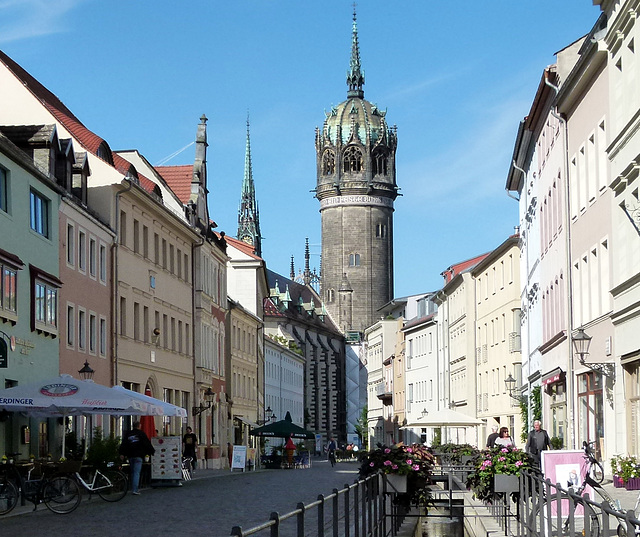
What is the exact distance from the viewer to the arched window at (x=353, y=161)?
543ft

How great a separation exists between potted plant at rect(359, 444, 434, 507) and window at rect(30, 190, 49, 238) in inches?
624

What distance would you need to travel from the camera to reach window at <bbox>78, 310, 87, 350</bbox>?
3791 cm

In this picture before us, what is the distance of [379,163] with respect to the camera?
16638 centimetres

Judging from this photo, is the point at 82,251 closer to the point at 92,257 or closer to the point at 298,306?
the point at 92,257

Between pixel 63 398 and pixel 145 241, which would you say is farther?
pixel 145 241

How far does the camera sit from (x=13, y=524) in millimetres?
20359

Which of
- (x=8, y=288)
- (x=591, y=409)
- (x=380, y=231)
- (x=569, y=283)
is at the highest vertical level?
(x=380, y=231)

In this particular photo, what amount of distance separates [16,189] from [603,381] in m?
14.3

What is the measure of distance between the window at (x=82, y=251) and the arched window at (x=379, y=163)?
12847 centimetres

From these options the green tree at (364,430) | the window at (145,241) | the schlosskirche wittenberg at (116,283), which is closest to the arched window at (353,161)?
the green tree at (364,430)

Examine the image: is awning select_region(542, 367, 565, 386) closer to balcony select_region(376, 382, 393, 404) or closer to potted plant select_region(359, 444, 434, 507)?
potted plant select_region(359, 444, 434, 507)

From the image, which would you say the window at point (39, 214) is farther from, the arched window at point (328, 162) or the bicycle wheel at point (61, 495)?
the arched window at point (328, 162)

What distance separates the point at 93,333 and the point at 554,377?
45.0ft

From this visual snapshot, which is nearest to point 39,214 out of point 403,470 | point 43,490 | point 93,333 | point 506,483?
point 93,333
